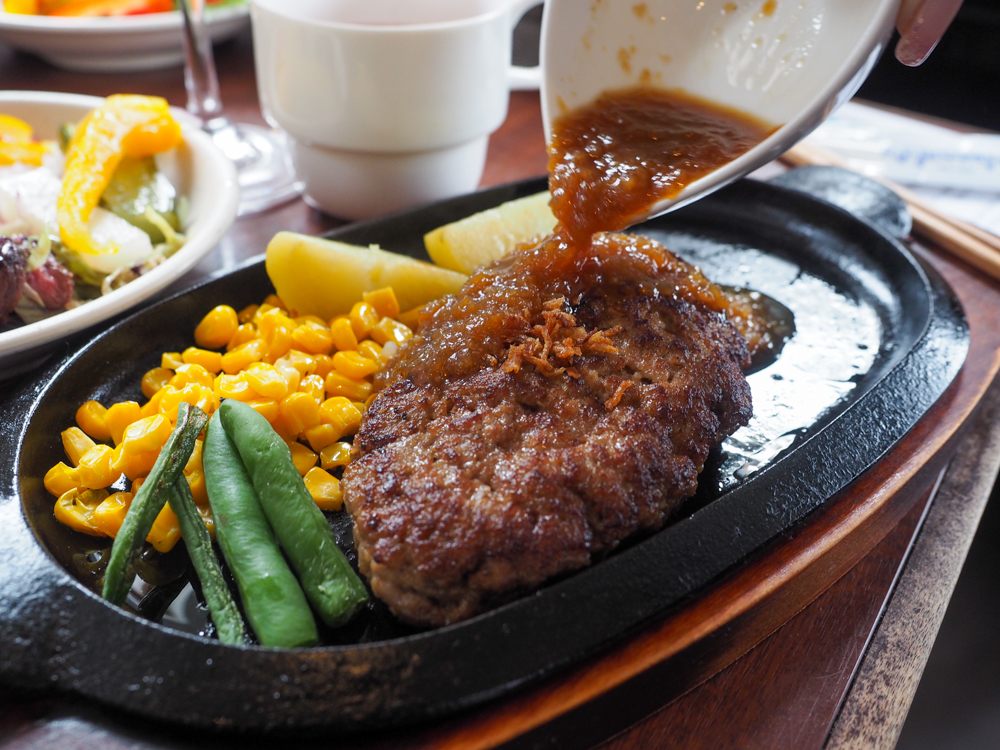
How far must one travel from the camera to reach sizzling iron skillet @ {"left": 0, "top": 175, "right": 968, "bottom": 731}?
1.63m

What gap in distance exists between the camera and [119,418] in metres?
2.40

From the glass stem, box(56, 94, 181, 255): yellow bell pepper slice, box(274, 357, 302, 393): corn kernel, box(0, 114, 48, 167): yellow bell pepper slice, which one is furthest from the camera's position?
the glass stem

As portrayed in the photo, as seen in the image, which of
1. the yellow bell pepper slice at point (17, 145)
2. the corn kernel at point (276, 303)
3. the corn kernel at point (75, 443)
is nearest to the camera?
the corn kernel at point (75, 443)

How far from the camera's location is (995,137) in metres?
5.03

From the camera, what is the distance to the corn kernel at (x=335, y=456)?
2.42m

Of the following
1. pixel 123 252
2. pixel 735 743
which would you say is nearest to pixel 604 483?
pixel 735 743

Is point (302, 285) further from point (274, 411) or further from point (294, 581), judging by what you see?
point (294, 581)

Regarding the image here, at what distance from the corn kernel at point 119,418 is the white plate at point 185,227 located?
428 millimetres

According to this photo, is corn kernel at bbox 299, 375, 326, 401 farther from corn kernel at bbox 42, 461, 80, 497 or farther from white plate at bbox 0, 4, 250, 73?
white plate at bbox 0, 4, 250, 73

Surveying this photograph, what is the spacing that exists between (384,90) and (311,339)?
3.96ft

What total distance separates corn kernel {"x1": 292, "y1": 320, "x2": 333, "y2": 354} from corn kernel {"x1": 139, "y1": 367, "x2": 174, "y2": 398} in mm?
389

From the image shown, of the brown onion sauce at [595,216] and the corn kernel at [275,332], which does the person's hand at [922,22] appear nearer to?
the brown onion sauce at [595,216]

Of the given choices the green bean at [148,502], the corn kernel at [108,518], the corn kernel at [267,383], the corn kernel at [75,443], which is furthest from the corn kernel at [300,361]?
the corn kernel at [108,518]

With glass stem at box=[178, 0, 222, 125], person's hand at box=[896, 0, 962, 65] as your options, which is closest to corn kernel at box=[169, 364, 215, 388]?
person's hand at box=[896, 0, 962, 65]
